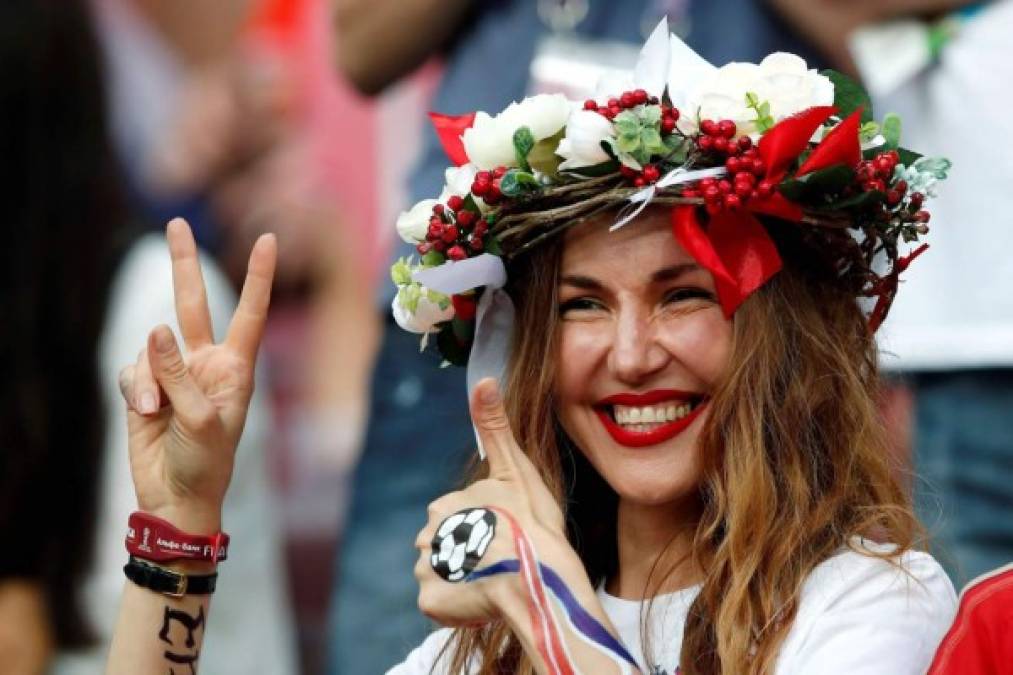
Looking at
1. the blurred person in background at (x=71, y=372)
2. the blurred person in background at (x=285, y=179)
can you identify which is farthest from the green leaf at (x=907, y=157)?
the blurred person in background at (x=285, y=179)

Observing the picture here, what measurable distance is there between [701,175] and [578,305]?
1.16 feet

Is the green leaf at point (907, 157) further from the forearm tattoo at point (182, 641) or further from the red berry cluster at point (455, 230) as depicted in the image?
the forearm tattoo at point (182, 641)

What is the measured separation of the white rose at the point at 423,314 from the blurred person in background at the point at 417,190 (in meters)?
0.96

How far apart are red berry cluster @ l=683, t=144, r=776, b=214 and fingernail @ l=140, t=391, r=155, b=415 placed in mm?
1003

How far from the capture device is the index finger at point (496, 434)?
371cm

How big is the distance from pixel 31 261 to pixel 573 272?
1.82 metres

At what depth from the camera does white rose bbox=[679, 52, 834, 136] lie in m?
3.76

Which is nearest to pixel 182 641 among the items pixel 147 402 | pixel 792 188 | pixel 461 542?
pixel 147 402

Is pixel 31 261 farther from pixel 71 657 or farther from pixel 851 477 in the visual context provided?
pixel 851 477

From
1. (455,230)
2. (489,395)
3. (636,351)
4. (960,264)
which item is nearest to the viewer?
(489,395)

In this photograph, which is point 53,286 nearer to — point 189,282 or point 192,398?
point 189,282

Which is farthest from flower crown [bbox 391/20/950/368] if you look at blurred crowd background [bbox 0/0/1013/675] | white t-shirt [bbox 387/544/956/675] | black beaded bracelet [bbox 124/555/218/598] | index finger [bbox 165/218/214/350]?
blurred crowd background [bbox 0/0/1013/675]

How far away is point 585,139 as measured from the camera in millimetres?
3771

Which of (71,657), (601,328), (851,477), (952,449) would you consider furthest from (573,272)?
(71,657)
